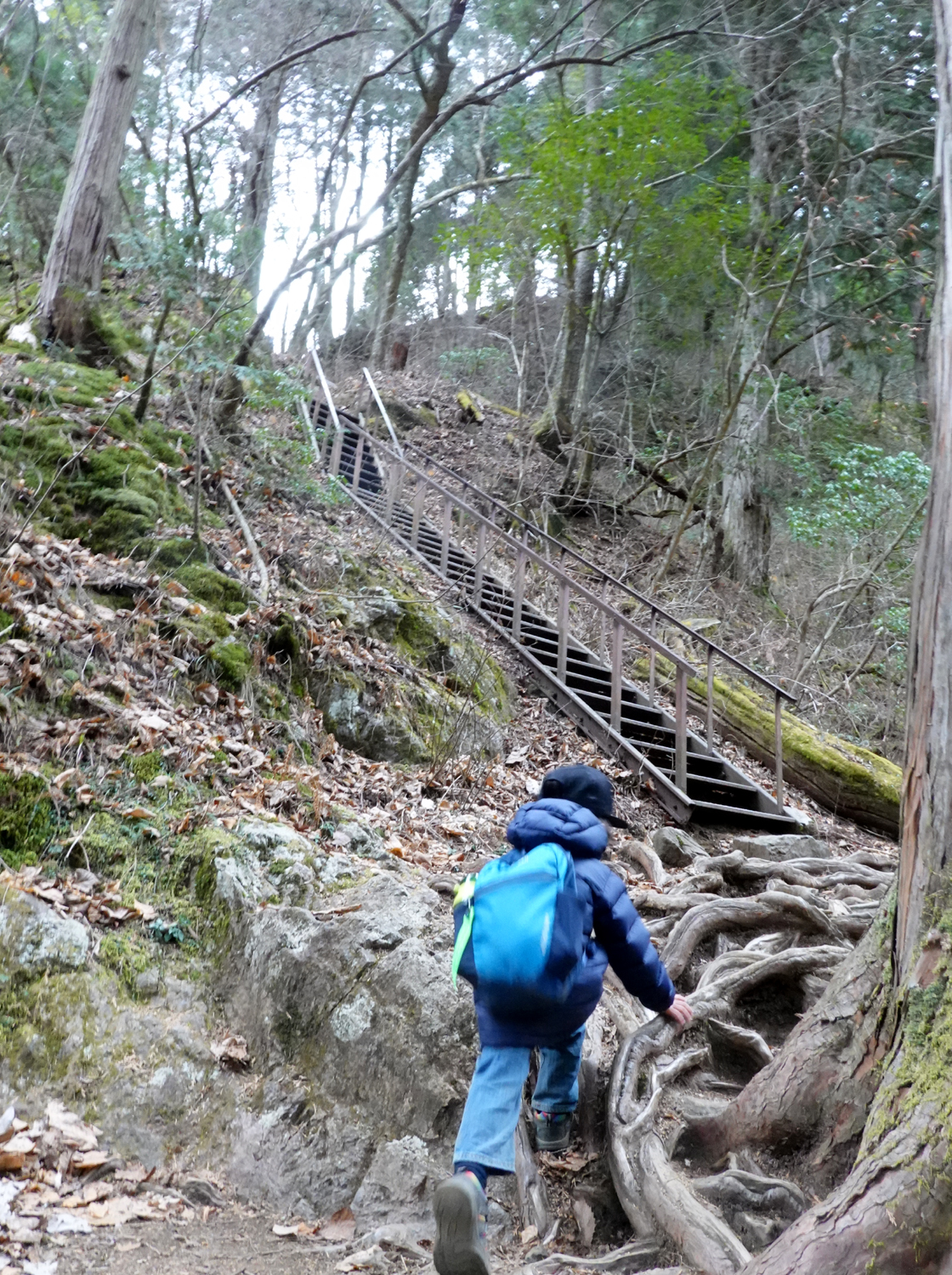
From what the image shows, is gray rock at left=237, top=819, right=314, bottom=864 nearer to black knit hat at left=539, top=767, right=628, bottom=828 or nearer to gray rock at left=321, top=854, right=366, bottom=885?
gray rock at left=321, top=854, right=366, bottom=885

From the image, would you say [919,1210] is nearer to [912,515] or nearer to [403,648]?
[403,648]

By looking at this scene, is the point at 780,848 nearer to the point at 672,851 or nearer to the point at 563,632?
the point at 672,851

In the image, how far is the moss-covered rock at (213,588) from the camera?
619 cm

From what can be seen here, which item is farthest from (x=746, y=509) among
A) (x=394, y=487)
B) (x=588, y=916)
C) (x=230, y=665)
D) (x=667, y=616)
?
(x=588, y=916)

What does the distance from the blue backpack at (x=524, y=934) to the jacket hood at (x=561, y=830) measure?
0.08 metres

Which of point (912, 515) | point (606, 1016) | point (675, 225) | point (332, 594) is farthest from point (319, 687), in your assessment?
point (675, 225)

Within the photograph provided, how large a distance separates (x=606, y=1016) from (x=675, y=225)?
14415 millimetres

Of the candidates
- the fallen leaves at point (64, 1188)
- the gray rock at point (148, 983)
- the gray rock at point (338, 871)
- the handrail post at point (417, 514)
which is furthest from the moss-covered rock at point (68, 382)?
the fallen leaves at point (64, 1188)

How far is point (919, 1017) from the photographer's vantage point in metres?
2.09

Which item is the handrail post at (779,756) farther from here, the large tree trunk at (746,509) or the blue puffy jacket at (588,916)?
the large tree trunk at (746,509)

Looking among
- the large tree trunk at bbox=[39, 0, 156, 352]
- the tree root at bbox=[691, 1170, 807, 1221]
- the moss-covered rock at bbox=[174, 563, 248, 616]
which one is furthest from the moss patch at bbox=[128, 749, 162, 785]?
the large tree trunk at bbox=[39, 0, 156, 352]

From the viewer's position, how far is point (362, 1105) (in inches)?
124

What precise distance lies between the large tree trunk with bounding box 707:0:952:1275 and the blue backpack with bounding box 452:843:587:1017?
2.46 feet

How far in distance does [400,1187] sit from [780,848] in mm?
4215
